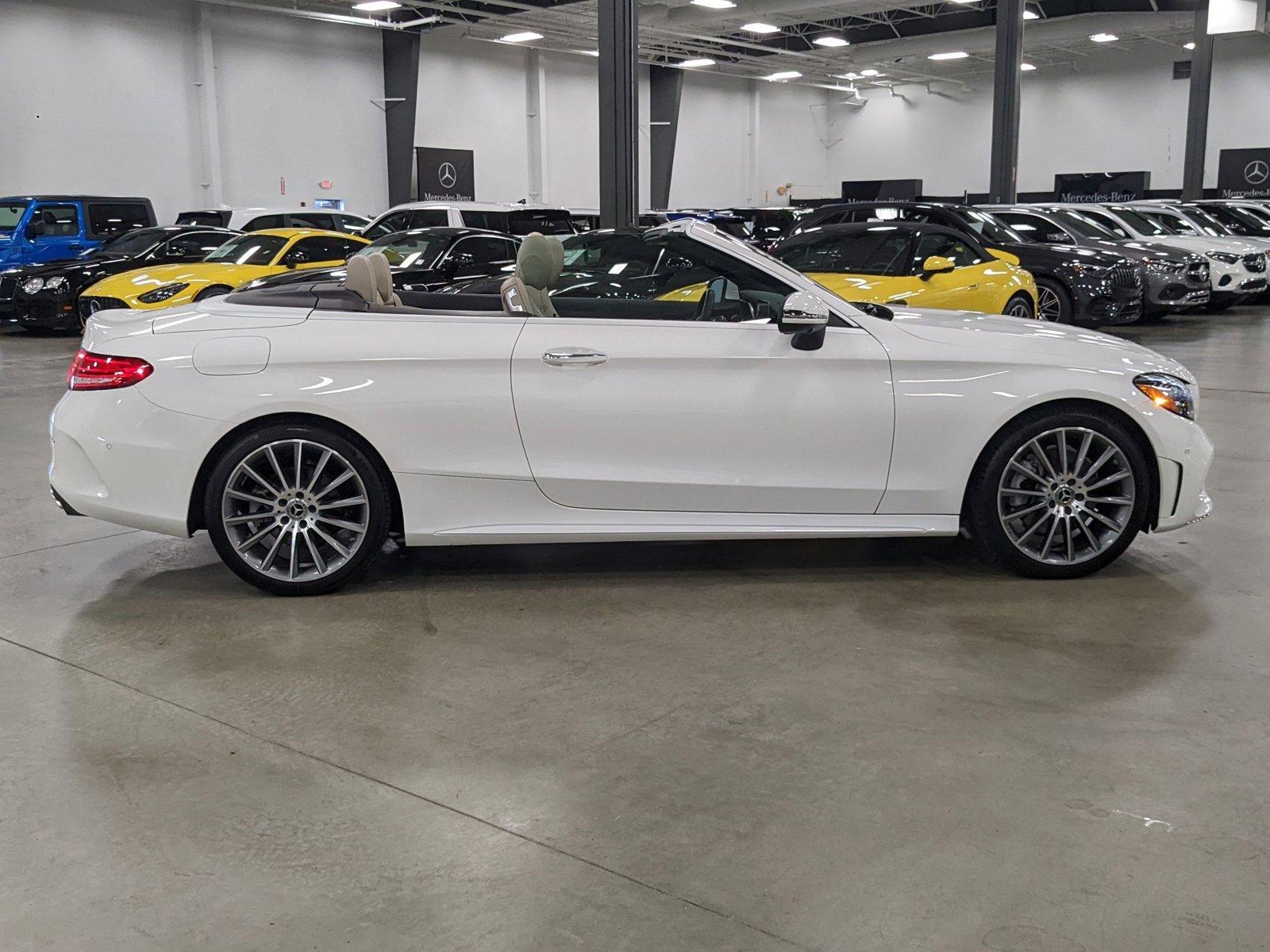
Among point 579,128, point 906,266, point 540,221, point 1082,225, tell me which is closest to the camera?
point 906,266

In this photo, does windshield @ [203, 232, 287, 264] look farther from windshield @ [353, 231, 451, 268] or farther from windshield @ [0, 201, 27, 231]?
windshield @ [0, 201, 27, 231]

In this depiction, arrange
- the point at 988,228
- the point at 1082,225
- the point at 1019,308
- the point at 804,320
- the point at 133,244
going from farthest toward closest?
the point at 133,244
the point at 1082,225
the point at 988,228
the point at 1019,308
the point at 804,320

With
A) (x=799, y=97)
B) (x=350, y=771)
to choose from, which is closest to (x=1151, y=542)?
(x=350, y=771)

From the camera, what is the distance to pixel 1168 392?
4641 millimetres

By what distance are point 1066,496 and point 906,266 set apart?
20.7 feet

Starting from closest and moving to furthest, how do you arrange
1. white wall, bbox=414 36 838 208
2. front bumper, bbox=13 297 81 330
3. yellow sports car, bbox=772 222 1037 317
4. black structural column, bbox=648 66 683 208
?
yellow sports car, bbox=772 222 1037 317 < front bumper, bbox=13 297 81 330 < white wall, bbox=414 36 838 208 < black structural column, bbox=648 66 683 208

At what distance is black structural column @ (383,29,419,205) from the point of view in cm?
2903

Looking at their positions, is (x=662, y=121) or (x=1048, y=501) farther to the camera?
(x=662, y=121)

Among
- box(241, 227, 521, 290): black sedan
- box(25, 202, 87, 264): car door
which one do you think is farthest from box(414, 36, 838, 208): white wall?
box(241, 227, 521, 290): black sedan

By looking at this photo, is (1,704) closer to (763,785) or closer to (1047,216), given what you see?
(763,785)

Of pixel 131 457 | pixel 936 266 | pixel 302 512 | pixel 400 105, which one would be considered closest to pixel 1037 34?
pixel 400 105

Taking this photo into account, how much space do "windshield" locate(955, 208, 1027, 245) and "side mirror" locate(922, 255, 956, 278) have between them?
3.25 metres

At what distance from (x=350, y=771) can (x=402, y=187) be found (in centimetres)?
2799

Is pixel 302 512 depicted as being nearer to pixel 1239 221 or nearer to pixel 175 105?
pixel 1239 221
